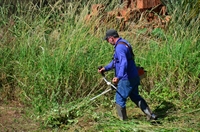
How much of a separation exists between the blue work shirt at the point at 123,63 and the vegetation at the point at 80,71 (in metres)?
0.65

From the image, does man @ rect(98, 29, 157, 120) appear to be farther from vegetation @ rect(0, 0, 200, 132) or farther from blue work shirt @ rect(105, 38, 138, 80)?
vegetation @ rect(0, 0, 200, 132)

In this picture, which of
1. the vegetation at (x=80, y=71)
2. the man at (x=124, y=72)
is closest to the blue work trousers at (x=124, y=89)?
the man at (x=124, y=72)

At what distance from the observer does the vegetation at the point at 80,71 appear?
5824 millimetres

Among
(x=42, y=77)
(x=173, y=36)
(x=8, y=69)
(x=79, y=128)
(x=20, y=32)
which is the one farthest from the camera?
(x=173, y=36)

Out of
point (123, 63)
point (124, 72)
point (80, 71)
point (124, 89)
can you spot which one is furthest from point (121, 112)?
point (80, 71)

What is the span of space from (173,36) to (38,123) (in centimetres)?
331

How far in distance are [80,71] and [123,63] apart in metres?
1.40

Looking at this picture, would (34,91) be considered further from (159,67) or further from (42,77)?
(159,67)

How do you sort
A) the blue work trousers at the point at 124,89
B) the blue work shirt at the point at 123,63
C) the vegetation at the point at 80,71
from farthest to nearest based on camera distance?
the vegetation at the point at 80,71
the blue work trousers at the point at 124,89
the blue work shirt at the point at 123,63

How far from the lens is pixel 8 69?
681cm

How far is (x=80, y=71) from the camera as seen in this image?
6645 mm

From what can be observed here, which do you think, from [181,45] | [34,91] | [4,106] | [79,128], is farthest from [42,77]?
[181,45]

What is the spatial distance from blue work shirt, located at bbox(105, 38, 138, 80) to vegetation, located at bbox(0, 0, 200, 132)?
2.14 ft

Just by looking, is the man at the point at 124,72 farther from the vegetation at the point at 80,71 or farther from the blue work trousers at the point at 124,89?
the vegetation at the point at 80,71
